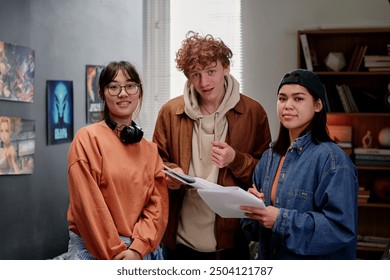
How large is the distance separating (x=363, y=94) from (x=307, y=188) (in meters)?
1.74

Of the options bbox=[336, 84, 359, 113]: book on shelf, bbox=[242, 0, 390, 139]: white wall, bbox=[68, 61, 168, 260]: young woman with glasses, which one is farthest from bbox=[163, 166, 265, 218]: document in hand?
bbox=[336, 84, 359, 113]: book on shelf

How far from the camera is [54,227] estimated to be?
296 cm

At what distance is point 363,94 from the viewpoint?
2760 mm

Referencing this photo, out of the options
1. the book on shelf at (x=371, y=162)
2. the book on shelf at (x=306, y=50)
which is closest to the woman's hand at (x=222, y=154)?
the book on shelf at (x=306, y=50)

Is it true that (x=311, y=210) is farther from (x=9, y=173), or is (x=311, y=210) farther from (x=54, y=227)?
(x=54, y=227)

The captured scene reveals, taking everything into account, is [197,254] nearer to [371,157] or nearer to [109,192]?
[109,192]

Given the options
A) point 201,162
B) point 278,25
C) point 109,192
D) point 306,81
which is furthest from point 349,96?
point 109,192

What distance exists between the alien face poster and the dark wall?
0.03 metres

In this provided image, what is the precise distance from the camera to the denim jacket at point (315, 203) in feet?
3.77

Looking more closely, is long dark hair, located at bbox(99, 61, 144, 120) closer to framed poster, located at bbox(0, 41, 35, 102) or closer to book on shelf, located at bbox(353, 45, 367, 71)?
framed poster, located at bbox(0, 41, 35, 102)

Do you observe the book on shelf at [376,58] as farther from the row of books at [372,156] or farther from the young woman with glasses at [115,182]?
the young woman with glasses at [115,182]

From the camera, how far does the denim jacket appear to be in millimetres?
1148
